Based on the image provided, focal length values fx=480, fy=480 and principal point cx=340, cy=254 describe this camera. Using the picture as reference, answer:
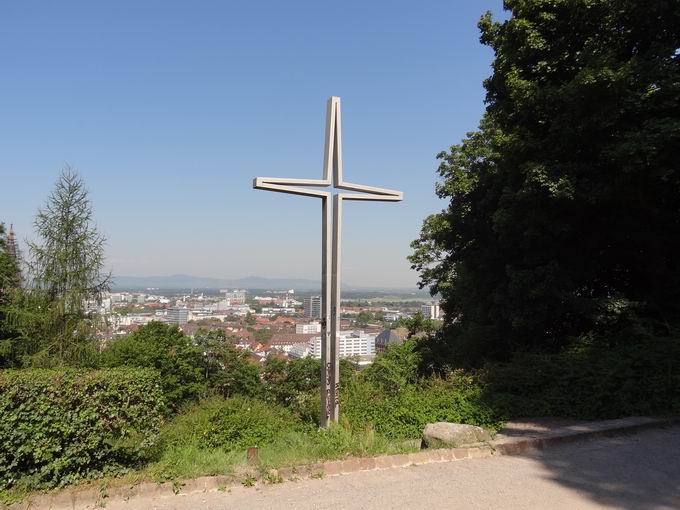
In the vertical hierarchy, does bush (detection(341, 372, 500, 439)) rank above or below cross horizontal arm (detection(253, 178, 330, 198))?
below

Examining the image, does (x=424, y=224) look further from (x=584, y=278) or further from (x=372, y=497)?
(x=372, y=497)

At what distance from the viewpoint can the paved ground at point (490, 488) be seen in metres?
3.80

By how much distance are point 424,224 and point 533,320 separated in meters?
13.2

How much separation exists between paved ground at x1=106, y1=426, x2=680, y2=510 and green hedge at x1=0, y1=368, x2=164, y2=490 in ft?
1.79

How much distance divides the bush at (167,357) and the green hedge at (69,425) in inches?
342

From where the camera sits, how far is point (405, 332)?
24953mm

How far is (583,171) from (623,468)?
6.55 m

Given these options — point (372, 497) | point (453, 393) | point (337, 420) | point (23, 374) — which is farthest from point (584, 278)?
point (23, 374)

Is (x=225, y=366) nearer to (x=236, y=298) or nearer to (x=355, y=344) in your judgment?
(x=355, y=344)

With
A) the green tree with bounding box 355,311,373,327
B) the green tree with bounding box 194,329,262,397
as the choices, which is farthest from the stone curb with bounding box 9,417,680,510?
the green tree with bounding box 355,311,373,327

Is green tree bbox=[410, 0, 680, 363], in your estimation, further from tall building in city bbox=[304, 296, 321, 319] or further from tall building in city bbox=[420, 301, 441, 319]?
tall building in city bbox=[420, 301, 441, 319]

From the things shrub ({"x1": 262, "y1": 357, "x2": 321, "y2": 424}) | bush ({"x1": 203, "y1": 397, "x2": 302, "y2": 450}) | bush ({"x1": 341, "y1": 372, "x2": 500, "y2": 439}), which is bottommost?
shrub ({"x1": 262, "y1": 357, "x2": 321, "y2": 424})

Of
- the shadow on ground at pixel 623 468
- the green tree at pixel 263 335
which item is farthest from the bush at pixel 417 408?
the green tree at pixel 263 335

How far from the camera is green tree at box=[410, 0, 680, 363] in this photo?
879cm
